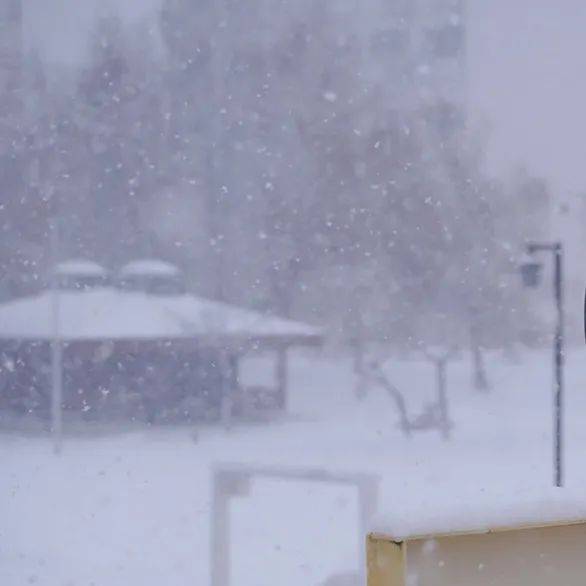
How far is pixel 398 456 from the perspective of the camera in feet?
51.9

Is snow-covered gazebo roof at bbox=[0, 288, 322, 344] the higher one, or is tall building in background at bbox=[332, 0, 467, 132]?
tall building in background at bbox=[332, 0, 467, 132]

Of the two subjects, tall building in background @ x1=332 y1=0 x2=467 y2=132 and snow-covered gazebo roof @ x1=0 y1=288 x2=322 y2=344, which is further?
tall building in background @ x1=332 y1=0 x2=467 y2=132

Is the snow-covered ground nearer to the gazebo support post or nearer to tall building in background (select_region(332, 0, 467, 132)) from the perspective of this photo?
the gazebo support post

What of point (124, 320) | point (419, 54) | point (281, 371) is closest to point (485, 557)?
point (281, 371)

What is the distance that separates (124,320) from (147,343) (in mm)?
834

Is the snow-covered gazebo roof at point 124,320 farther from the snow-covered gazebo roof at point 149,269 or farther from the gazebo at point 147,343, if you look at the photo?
the snow-covered gazebo roof at point 149,269

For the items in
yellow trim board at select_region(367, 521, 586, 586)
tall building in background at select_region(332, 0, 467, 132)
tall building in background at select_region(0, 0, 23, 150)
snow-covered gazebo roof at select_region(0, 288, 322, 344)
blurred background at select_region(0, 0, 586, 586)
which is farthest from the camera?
tall building in background at select_region(332, 0, 467, 132)

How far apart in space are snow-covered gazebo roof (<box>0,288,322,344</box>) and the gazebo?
2 centimetres

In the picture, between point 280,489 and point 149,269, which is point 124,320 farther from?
point 280,489

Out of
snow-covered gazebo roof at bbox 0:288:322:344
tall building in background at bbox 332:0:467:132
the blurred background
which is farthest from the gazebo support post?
tall building in background at bbox 332:0:467:132

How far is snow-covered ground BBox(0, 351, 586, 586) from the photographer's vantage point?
6.72 meters

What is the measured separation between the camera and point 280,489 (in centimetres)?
1209

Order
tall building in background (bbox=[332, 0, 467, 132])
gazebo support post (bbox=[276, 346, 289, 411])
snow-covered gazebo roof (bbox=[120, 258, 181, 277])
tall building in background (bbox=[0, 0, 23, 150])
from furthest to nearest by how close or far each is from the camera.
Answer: tall building in background (bbox=[332, 0, 467, 132]) < tall building in background (bbox=[0, 0, 23, 150]) < snow-covered gazebo roof (bbox=[120, 258, 181, 277]) < gazebo support post (bbox=[276, 346, 289, 411])

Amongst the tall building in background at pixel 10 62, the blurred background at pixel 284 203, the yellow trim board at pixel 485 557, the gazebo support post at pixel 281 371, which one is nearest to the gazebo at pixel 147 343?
the gazebo support post at pixel 281 371
